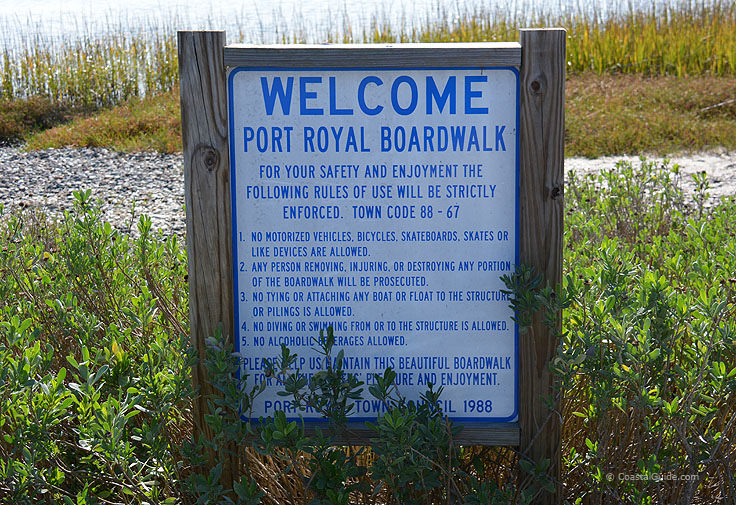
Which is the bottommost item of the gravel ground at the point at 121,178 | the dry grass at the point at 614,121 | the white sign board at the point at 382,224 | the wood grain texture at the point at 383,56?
the gravel ground at the point at 121,178

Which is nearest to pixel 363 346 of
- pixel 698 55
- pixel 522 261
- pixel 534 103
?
pixel 522 261

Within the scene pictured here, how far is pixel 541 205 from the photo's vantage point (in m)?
2.38

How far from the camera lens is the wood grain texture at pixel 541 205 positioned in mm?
2328

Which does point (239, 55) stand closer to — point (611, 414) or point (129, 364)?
point (129, 364)

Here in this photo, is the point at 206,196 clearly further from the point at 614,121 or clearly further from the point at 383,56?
the point at 614,121

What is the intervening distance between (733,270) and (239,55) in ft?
5.41

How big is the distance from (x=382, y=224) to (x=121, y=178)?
25.8 feet

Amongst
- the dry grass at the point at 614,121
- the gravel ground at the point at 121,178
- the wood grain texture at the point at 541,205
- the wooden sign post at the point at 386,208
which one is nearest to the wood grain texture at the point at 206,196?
the wooden sign post at the point at 386,208

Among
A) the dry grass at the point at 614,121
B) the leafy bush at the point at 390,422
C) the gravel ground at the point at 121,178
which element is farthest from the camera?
the dry grass at the point at 614,121

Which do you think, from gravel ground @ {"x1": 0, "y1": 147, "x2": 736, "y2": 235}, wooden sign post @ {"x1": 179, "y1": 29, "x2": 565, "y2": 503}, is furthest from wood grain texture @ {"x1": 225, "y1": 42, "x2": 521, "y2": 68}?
gravel ground @ {"x1": 0, "y1": 147, "x2": 736, "y2": 235}

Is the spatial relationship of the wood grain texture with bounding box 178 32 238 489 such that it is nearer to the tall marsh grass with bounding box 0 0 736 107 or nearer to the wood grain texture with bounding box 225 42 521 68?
the wood grain texture with bounding box 225 42 521 68

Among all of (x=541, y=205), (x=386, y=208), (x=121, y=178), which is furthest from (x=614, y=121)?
(x=386, y=208)

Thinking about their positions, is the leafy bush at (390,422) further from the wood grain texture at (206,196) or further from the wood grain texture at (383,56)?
the wood grain texture at (383,56)

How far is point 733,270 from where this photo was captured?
105 inches
